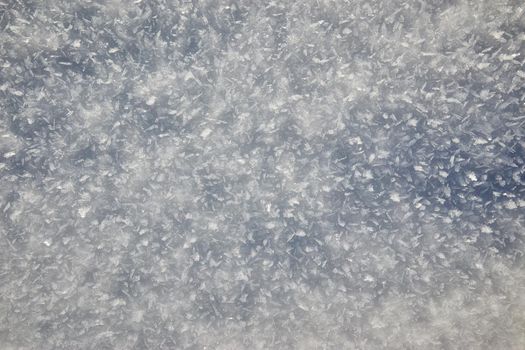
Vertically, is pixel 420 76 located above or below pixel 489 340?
above

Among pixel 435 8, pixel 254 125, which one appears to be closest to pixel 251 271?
pixel 254 125

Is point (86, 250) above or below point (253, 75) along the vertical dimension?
below

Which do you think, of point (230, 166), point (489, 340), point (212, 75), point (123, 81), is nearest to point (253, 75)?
point (212, 75)

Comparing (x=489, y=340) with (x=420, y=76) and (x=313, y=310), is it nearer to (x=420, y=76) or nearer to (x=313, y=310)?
(x=313, y=310)

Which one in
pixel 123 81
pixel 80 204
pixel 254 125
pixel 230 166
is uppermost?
pixel 123 81

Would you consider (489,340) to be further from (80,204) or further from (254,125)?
(80,204)

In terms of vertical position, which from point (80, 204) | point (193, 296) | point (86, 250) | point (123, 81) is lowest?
point (193, 296)
